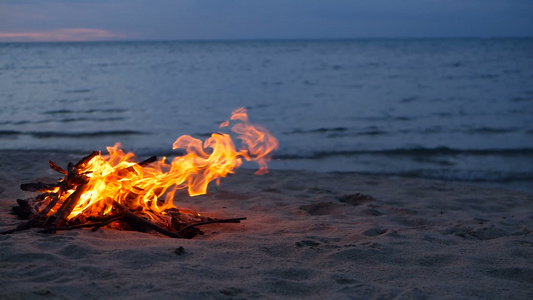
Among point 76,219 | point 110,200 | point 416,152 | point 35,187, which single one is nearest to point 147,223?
point 110,200

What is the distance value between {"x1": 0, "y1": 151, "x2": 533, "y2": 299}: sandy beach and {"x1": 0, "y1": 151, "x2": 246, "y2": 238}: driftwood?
0.36ft

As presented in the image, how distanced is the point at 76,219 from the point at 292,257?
200 cm

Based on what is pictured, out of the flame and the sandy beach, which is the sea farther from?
the flame

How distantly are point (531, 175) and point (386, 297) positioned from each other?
7942mm

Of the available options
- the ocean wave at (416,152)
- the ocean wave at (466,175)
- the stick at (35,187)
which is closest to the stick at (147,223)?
the stick at (35,187)

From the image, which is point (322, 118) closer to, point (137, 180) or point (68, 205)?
point (137, 180)

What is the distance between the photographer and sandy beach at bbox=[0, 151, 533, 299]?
10.7 feet

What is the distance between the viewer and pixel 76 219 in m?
4.57

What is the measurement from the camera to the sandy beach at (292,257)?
3266 millimetres

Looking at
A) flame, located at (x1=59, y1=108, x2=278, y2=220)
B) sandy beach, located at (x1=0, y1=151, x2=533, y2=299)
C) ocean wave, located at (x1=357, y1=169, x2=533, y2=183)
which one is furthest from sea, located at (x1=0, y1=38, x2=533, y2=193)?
flame, located at (x1=59, y1=108, x2=278, y2=220)

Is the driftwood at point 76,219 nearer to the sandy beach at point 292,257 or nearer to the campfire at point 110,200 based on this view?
the campfire at point 110,200

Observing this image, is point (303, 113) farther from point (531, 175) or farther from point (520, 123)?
point (531, 175)

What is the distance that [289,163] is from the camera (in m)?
10.8

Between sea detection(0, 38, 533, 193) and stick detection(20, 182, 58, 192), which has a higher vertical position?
stick detection(20, 182, 58, 192)
